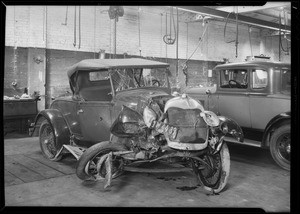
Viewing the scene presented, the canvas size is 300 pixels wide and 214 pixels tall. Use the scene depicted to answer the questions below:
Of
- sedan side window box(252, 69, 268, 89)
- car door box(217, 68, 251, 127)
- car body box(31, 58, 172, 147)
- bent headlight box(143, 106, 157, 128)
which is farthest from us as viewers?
car door box(217, 68, 251, 127)

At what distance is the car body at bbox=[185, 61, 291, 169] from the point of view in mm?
5043

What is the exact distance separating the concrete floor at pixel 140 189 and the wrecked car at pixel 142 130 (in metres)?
0.21

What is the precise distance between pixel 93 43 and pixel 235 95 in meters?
5.39

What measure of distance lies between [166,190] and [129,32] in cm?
736

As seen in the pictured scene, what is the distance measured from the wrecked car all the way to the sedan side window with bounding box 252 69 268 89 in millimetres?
1734

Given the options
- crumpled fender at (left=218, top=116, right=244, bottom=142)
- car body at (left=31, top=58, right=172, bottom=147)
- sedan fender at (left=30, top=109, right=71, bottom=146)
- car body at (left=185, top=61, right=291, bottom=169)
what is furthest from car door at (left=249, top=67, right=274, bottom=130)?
sedan fender at (left=30, top=109, right=71, bottom=146)

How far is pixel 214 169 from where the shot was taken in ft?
13.0

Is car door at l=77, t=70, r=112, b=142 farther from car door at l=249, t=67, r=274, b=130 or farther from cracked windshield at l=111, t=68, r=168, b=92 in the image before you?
car door at l=249, t=67, r=274, b=130

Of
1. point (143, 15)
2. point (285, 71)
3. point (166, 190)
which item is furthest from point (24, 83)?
point (285, 71)

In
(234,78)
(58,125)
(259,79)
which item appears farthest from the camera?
(234,78)

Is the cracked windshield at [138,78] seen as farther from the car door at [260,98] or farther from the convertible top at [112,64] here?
the car door at [260,98]

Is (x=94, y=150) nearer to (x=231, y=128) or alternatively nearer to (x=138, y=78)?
(x=138, y=78)

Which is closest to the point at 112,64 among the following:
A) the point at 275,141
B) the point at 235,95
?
the point at 235,95
